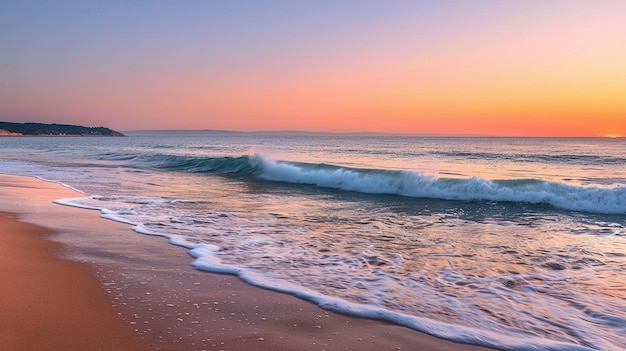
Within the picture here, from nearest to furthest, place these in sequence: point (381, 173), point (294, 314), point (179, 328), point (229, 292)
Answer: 1. point (179, 328)
2. point (294, 314)
3. point (229, 292)
4. point (381, 173)

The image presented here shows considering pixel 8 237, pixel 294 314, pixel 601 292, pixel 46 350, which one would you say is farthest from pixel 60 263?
pixel 601 292

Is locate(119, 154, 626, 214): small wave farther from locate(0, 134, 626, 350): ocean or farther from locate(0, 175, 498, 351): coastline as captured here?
locate(0, 175, 498, 351): coastline

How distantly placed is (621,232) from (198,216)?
8.07 meters

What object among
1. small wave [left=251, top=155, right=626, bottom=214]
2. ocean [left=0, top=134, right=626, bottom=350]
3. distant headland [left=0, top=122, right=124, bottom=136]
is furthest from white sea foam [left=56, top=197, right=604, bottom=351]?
distant headland [left=0, top=122, right=124, bottom=136]

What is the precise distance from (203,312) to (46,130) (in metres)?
184

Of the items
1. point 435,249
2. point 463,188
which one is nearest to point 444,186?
point 463,188

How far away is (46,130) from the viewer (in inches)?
6329

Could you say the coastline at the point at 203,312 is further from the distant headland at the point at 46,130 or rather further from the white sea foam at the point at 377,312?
the distant headland at the point at 46,130

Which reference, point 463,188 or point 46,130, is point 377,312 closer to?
point 463,188

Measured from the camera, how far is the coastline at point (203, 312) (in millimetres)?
3193

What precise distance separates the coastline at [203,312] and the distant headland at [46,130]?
172845 millimetres

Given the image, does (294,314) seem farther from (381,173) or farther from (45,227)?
(381,173)

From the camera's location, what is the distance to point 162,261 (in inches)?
210

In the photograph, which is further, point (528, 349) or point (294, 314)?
point (294, 314)
